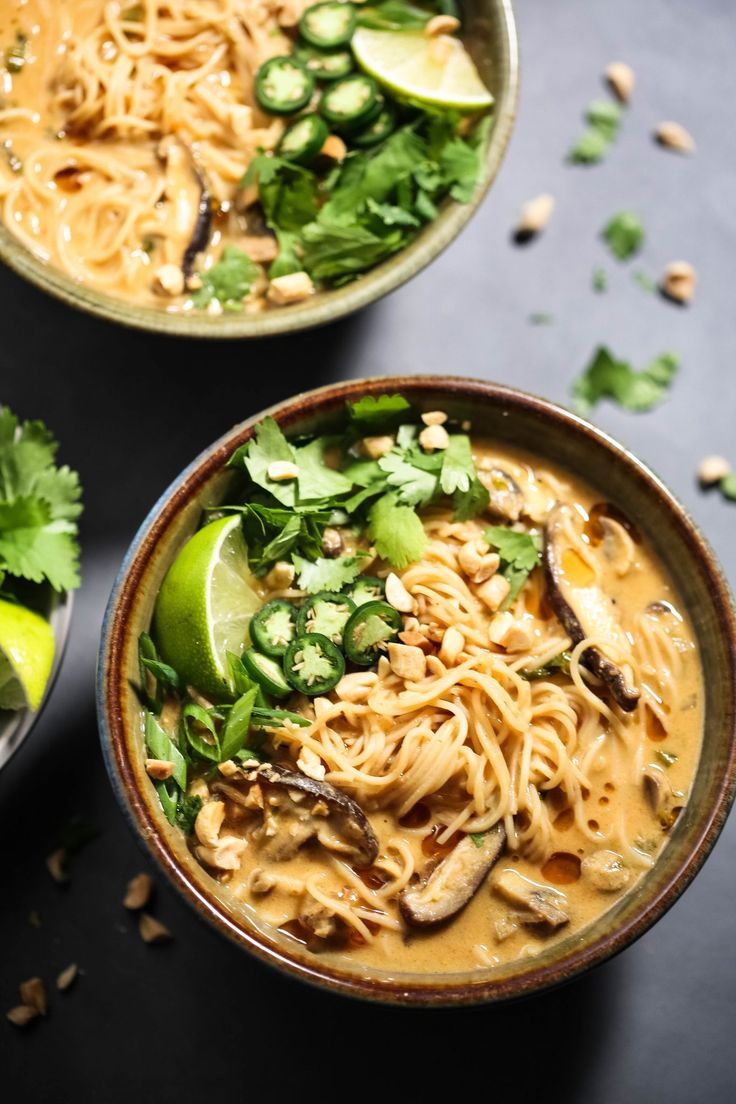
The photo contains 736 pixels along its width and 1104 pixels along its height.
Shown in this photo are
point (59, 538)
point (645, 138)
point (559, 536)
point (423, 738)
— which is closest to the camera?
point (423, 738)

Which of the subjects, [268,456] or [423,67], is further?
[423,67]

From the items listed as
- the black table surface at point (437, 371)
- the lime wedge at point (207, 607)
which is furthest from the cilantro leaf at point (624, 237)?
the lime wedge at point (207, 607)

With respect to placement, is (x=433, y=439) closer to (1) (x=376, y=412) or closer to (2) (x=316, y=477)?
(1) (x=376, y=412)

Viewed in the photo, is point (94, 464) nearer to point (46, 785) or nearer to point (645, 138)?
point (46, 785)

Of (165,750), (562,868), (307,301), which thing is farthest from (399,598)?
(307,301)

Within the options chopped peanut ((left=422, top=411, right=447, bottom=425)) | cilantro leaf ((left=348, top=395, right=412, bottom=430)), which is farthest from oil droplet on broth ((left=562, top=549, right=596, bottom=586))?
cilantro leaf ((left=348, top=395, right=412, bottom=430))

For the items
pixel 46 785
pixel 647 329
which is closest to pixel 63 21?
pixel 647 329
